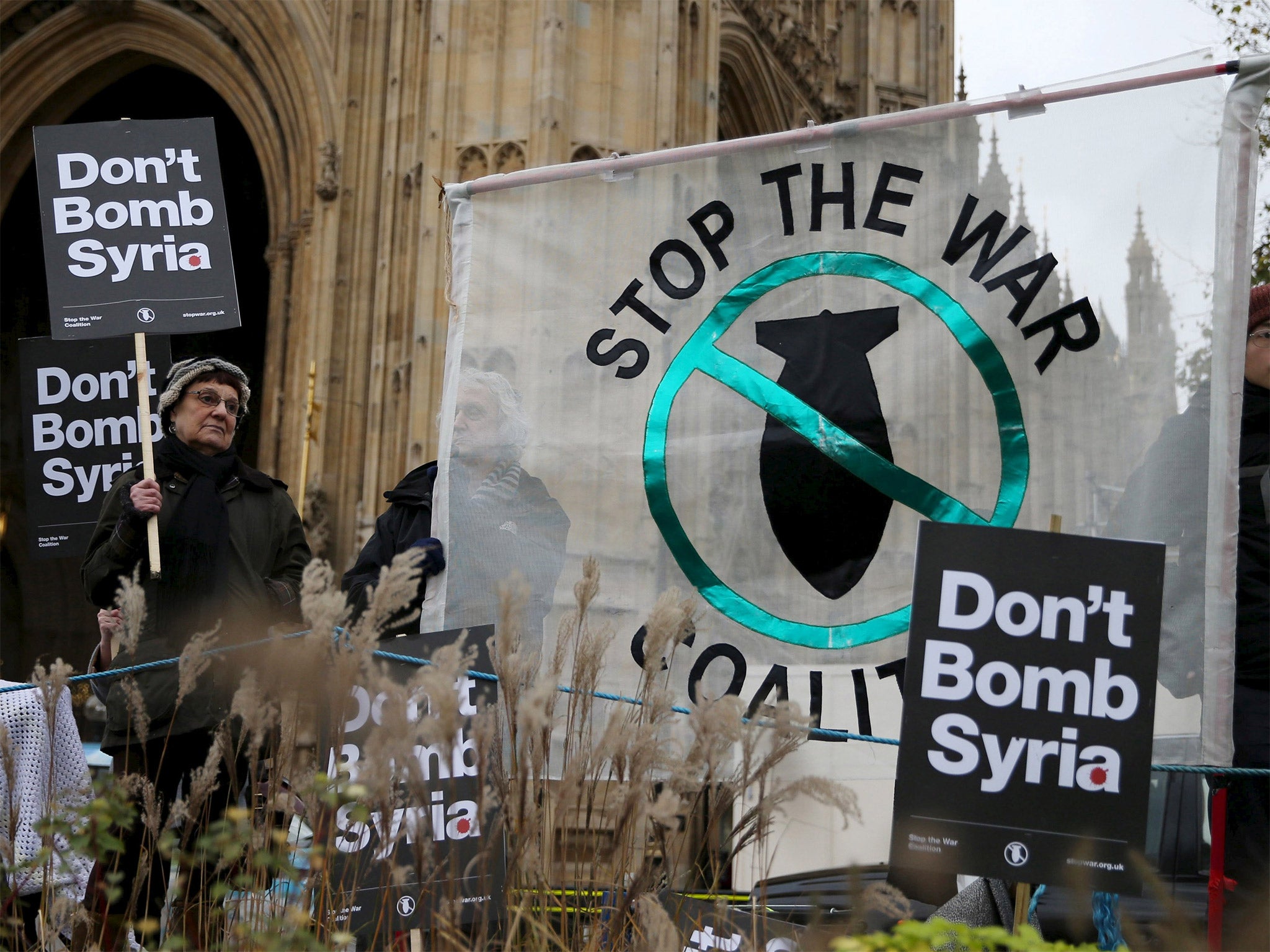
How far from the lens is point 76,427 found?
5812mm

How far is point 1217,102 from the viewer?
3.12m

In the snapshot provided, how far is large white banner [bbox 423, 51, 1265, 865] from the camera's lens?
3.10 metres

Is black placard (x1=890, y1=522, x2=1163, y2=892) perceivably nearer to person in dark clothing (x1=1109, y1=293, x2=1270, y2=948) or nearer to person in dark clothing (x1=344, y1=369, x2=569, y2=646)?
person in dark clothing (x1=1109, y1=293, x2=1270, y2=948)

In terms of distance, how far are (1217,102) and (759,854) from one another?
1.91 m

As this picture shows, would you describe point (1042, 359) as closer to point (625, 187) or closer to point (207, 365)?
point (625, 187)

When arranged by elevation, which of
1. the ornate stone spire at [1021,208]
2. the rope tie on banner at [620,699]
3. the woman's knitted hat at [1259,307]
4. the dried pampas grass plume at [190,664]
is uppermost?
the ornate stone spire at [1021,208]

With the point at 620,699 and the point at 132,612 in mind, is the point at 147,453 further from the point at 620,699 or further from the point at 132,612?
the point at 620,699

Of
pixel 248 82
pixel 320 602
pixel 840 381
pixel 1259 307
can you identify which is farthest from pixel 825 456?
pixel 248 82

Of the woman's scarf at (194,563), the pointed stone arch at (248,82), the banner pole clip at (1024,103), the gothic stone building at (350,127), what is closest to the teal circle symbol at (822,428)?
the banner pole clip at (1024,103)

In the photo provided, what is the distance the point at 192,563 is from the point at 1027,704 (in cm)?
224

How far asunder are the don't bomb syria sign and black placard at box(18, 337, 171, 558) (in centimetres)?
262

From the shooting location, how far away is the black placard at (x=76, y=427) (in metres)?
5.71

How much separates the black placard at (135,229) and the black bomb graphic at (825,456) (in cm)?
183

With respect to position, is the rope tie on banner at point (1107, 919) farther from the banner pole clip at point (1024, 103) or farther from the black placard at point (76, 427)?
the black placard at point (76, 427)
